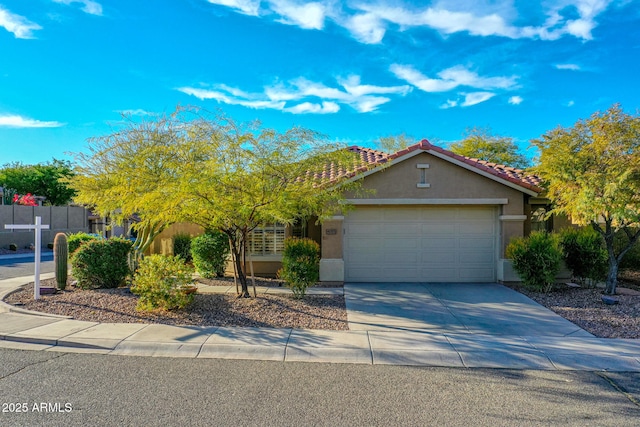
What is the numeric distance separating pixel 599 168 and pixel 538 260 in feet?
8.29

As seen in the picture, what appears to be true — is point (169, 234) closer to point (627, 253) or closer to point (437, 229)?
point (437, 229)

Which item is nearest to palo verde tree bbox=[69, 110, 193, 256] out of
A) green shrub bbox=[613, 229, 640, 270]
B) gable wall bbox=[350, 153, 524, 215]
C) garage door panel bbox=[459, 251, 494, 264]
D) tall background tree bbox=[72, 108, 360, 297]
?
tall background tree bbox=[72, 108, 360, 297]

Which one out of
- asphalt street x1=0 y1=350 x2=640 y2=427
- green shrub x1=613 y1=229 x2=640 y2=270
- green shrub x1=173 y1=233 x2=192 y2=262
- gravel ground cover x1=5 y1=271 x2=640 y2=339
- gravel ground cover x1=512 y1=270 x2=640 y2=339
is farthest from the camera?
green shrub x1=173 y1=233 x2=192 y2=262

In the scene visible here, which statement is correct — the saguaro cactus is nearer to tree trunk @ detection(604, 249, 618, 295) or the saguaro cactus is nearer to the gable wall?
the gable wall

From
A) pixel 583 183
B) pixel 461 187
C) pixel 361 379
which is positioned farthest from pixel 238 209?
pixel 583 183

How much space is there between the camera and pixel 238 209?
7738mm

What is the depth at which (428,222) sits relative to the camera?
11.6 metres

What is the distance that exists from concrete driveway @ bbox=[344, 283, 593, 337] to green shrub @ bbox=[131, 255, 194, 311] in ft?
10.9

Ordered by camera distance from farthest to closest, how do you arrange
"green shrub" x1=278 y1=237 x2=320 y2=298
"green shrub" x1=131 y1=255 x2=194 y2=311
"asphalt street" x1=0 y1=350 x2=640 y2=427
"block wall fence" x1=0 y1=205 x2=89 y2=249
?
"block wall fence" x1=0 y1=205 x2=89 y2=249 < "green shrub" x1=278 y1=237 x2=320 y2=298 < "green shrub" x1=131 y1=255 x2=194 y2=311 < "asphalt street" x1=0 y1=350 x2=640 y2=427

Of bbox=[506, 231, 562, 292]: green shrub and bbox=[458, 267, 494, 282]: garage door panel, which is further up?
bbox=[506, 231, 562, 292]: green shrub

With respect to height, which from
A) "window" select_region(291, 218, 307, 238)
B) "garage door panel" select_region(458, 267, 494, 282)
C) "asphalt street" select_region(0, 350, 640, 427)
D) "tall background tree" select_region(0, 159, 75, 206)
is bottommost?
"asphalt street" select_region(0, 350, 640, 427)

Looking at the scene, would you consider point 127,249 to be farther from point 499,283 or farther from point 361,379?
point 499,283

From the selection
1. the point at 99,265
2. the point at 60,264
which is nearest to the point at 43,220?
the point at 60,264

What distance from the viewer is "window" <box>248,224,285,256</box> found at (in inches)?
491
